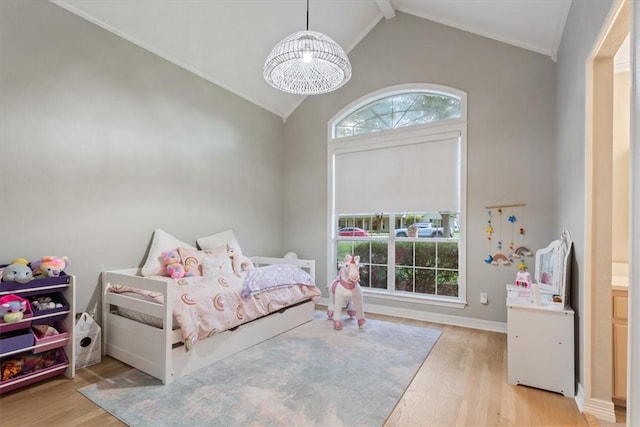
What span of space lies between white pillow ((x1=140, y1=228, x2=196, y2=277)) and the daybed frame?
13 cm

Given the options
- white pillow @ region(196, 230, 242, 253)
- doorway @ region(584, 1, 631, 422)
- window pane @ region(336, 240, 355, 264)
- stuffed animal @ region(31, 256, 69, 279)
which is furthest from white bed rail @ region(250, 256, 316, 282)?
doorway @ region(584, 1, 631, 422)

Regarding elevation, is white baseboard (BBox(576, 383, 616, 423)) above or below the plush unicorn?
below

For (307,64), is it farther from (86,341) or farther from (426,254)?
(86,341)

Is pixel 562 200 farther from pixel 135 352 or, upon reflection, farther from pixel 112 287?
pixel 112 287

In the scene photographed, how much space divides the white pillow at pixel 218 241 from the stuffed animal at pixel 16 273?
1.62 m

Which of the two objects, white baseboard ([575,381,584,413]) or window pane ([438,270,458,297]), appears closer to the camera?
white baseboard ([575,381,584,413])

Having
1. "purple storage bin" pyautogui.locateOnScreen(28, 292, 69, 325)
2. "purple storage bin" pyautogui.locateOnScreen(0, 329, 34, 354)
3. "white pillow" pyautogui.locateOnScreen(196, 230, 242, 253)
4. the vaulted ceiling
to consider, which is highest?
the vaulted ceiling

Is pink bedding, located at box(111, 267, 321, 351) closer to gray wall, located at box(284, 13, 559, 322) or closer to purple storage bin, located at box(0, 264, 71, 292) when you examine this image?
purple storage bin, located at box(0, 264, 71, 292)

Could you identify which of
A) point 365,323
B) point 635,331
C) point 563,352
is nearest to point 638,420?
point 635,331

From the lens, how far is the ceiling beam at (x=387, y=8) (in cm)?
380

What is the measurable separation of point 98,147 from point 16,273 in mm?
1210

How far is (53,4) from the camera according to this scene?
2.57m

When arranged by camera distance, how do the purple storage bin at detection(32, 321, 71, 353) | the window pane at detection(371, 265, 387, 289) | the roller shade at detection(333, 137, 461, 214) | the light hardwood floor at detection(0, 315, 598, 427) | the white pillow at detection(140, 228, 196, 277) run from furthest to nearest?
the window pane at detection(371, 265, 387, 289) → the roller shade at detection(333, 137, 461, 214) → the white pillow at detection(140, 228, 196, 277) → the purple storage bin at detection(32, 321, 71, 353) → the light hardwood floor at detection(0, 315, 598, 427)

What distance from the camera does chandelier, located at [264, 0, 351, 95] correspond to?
226cm
